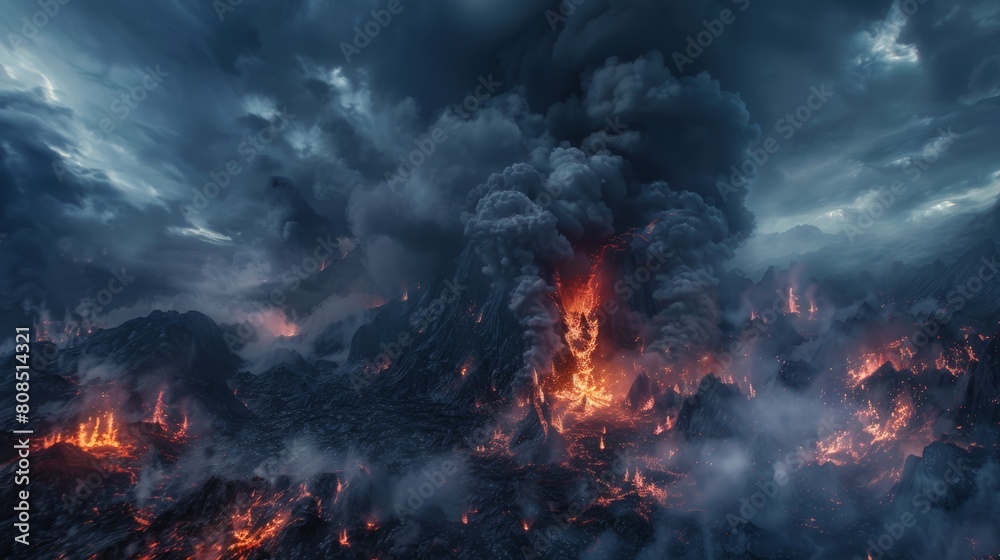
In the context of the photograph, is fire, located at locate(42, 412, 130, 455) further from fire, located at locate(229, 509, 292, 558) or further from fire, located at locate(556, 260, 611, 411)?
fire, located at locate(556, 260, 611, 411)

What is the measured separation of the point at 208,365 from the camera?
476 ft

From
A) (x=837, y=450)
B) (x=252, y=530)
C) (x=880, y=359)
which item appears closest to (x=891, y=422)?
(x=837, y=450)

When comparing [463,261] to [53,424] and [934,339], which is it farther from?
[934,339]

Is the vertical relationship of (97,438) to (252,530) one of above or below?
above

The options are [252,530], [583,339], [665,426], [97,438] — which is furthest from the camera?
[583,339]

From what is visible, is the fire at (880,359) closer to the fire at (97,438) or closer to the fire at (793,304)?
the fire at (793,304)

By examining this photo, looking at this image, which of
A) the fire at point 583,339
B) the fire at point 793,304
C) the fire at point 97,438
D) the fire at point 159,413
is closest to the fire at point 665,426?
the fire at point 583,339

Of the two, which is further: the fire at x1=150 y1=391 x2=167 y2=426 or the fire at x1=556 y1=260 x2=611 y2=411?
the fire at x1=556 y1=260 x2=611 y2=411

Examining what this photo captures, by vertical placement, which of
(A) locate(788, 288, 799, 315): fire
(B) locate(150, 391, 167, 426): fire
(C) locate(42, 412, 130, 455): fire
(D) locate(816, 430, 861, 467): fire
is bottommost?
(D) locate(816, 430, 861, 467): fire

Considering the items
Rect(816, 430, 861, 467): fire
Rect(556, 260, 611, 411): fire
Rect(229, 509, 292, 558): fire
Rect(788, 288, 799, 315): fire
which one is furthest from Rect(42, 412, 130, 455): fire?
Rect(788, 288, 799, 315): fire

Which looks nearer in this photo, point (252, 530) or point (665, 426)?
point (252, 530)

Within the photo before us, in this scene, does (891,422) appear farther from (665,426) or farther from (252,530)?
(252,530)

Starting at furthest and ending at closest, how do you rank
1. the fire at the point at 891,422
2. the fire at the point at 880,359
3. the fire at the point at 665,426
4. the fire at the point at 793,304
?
the fire at the point at 793,304 < the fire at the point at 880,359 < the fire at the point at 665,426 < the fire at the point at 891,422

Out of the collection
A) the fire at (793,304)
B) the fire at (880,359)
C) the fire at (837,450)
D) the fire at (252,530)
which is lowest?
the fire at (837,450)
